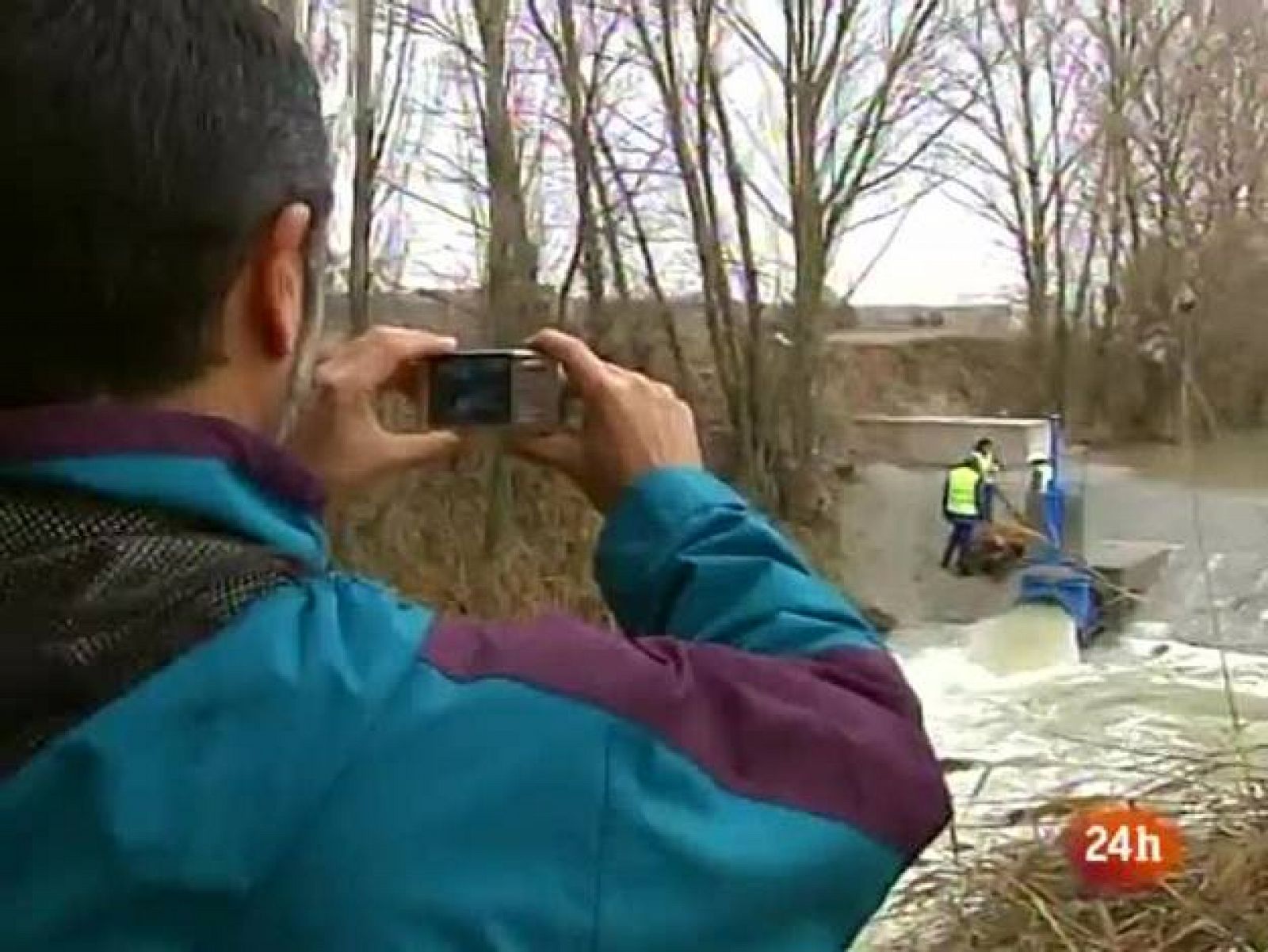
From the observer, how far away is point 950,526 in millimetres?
4277

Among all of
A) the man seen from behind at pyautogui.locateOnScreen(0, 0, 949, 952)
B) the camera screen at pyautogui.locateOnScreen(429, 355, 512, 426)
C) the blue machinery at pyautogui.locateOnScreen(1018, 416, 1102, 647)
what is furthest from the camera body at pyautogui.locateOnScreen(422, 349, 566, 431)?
the blue machinery at pyautogui.locateOnScreen(1018, 416, 1102, 647)

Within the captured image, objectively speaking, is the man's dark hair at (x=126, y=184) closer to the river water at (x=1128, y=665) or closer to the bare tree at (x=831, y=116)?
the river water at (x=1128, y=665)

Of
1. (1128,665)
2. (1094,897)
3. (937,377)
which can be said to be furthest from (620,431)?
(937,377)

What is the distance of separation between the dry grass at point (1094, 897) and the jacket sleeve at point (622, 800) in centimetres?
126

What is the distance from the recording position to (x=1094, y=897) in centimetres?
163

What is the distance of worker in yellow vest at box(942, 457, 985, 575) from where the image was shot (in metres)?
4.04

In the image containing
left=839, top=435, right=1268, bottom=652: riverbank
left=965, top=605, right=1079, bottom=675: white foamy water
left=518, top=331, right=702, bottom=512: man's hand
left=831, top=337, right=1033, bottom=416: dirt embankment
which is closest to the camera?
left=518, top=331, right=702, bottom=512: man's hand

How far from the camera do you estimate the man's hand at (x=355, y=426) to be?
509mm

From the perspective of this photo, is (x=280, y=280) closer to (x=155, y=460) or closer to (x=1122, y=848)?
(x=155, y=460)

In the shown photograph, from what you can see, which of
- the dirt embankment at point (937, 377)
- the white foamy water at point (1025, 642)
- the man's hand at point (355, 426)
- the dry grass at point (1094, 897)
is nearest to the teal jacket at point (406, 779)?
the man's hand at point (355, 426)

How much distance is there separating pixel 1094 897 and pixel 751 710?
4.42ft

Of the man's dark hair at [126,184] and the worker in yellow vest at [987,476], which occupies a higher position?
the man's dark hair at [126,184]

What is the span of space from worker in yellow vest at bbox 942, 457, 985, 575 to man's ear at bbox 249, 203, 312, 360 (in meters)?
3.63

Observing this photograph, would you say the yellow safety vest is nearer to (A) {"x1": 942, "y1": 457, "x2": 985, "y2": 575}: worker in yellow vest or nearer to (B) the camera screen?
(A) {"x1": 942, "y1": 457, "x2": 985, "y2": 575}: worker in yellow vest
